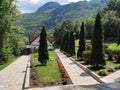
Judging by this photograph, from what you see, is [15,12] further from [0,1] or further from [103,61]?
[103,61]

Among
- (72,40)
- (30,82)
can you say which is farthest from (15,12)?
(30,82)

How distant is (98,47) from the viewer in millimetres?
27750

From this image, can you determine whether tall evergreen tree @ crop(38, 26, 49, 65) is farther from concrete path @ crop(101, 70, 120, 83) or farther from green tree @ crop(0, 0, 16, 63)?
concrete path @ crop(101, 70, 120, 83)

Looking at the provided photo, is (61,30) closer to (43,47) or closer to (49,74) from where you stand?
(43,47)

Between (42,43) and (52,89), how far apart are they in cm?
1661

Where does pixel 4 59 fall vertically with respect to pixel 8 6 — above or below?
below

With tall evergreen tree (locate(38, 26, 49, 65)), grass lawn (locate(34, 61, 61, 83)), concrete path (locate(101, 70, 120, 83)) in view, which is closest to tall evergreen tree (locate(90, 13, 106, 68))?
concrete path (locate(101, 70, 120, 83))

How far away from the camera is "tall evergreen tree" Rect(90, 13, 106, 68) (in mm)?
27219

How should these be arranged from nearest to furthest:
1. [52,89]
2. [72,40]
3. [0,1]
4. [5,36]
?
[52,89]
[0,1]
[5,36]
[72,40]

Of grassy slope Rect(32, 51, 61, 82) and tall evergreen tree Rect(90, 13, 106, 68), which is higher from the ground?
tall evergreen tree Rect(90, 13, 106, 68)

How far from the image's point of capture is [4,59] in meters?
49.2

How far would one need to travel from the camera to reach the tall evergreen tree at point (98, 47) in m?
27.2

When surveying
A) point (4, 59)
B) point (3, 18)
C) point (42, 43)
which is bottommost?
point (4, 59)

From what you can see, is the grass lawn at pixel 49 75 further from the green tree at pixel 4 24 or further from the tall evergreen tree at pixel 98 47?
the green tree at pixel 4 24
